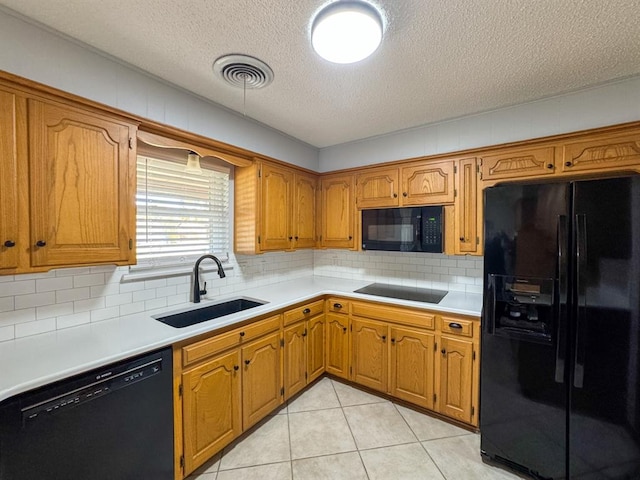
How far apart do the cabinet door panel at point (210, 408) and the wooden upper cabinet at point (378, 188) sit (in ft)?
6.02

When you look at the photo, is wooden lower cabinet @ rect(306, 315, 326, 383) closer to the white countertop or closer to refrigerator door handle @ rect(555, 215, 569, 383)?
the white countertop

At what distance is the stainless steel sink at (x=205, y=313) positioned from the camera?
1.95m

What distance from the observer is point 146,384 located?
138cm

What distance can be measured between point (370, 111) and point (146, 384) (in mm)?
2375

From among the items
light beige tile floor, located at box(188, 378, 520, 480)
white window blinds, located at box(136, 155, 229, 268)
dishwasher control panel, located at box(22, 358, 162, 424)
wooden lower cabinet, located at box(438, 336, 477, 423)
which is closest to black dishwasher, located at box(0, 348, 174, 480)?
dishwasher control panel, located at box(22, 358, 162, 424)

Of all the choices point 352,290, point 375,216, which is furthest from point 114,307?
point 375,216

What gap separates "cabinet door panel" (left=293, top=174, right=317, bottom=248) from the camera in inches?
113

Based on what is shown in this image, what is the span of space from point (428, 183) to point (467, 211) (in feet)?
1.35

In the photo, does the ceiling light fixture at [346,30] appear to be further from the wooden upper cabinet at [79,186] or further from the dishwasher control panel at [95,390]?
the dishwasher control panel at [95,390]

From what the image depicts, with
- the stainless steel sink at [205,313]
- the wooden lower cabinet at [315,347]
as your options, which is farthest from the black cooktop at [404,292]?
the stainless steel sink at [205,313]

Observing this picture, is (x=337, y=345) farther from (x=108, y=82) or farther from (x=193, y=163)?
(x=108, y=82)

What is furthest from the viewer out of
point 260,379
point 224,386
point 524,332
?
point 260,379

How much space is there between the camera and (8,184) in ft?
3.98

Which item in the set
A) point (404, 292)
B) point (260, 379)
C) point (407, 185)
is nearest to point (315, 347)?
point (260, 379)
